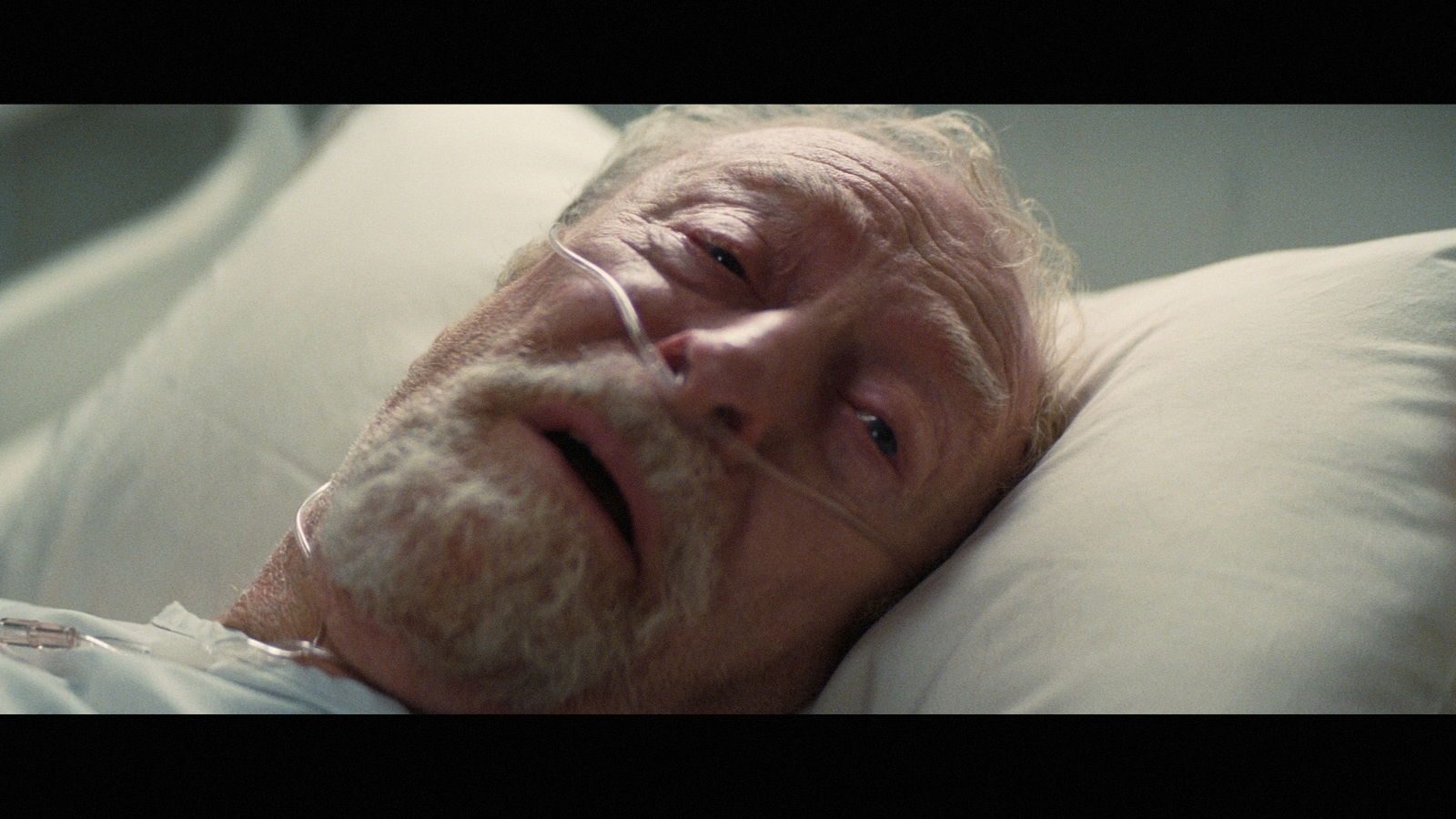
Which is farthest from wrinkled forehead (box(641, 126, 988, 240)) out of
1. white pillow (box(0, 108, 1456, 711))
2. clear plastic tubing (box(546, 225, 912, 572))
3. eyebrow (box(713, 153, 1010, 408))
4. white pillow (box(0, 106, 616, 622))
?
white pillow (box(0, 106, 616, 622))

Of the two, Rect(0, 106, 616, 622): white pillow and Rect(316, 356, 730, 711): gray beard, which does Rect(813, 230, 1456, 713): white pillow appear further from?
Rect(0, 106, 616, 622): white pillow

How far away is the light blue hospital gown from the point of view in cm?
83

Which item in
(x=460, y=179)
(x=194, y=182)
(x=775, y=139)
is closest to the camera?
(x=775, y=139)

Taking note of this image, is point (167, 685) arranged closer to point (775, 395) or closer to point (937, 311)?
point (775, 395)

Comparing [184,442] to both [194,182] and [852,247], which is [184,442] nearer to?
[194,182]

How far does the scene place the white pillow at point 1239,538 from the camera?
2.24 feet

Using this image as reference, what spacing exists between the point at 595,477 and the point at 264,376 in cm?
76

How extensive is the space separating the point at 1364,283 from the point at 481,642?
876mm

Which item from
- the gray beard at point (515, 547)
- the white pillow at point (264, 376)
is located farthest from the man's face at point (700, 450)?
the white pillow at point (264, 376)

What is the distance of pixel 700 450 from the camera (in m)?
0.81

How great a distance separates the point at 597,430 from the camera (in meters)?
0.82

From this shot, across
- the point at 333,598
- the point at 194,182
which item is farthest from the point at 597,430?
the point at 194,182

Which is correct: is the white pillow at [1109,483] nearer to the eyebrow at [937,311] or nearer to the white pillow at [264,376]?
the white pillow at [264,376]

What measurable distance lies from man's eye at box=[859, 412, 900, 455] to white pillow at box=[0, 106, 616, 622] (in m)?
0.78
